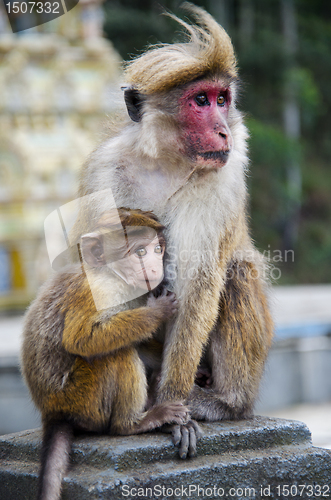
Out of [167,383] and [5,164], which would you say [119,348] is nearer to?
[167,383]

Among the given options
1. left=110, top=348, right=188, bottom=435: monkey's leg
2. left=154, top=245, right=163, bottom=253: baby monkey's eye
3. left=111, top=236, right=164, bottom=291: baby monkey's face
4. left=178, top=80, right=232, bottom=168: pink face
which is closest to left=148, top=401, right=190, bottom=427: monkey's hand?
left=110, top=348, right=188, bottom=435: monkey's leg

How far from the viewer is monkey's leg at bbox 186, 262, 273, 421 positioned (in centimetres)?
325

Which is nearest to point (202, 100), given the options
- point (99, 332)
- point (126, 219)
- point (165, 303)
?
point (126, 219)

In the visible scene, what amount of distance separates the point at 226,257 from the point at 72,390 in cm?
102

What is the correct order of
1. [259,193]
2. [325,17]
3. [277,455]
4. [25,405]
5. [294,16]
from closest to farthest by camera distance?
[277,455] → [25,405] → [259,193] → [294,16] → [325,17]

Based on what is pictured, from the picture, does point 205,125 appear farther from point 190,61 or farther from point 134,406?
point 134,406

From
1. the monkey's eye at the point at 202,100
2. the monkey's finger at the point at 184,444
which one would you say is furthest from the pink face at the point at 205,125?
the monkey's finger at the point at 184,444

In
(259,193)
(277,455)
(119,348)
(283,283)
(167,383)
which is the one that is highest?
(119,348)

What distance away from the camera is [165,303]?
9.89 ft

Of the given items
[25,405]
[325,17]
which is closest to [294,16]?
[325,17]

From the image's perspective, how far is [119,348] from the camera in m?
2.84

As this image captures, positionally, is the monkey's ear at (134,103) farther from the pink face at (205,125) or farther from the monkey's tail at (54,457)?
the monkey's tail at (54,457)

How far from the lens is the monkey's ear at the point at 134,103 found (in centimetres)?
325

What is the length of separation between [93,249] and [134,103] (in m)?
0.89
